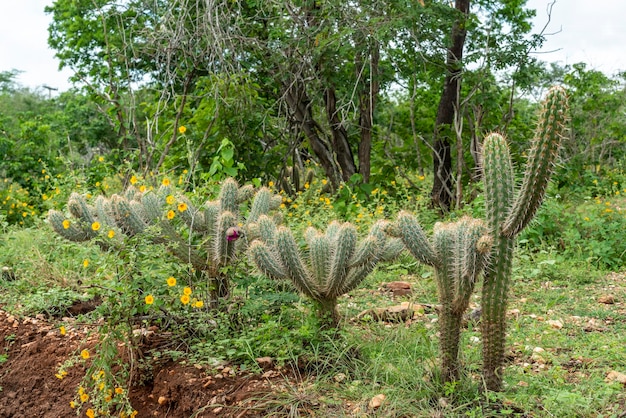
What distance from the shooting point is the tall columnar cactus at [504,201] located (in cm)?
240

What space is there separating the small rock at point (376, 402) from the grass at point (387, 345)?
0.07 feet

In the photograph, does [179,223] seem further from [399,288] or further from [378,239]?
[399,288]

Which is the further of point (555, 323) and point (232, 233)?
point (555, 323)

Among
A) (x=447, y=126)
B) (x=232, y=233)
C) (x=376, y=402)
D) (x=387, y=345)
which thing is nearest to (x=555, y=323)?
(x=387, y=345)

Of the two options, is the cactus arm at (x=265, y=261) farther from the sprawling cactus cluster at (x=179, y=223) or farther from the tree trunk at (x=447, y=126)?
the tree trunk at (x=447, y=126)

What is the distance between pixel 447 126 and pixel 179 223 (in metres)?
4.72

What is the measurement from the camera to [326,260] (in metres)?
3.08

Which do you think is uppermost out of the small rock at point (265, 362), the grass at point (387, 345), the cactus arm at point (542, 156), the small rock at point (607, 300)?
the cactus arm at point (542, 156)

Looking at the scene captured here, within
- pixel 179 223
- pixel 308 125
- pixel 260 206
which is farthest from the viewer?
pixel 308 125

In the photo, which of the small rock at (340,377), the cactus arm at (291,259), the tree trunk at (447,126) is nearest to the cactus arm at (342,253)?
the cactus arm at (291,259)

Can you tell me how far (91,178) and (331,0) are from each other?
342 centimetres

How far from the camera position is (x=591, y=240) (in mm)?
5621

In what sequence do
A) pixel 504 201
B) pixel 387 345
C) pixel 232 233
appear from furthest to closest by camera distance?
1. pixel 232 233
2. pixel 387 345
3. pixel 504 201

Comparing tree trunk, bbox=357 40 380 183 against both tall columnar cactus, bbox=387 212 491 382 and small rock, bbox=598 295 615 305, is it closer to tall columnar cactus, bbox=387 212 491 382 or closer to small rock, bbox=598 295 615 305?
small rock, bbox=598 295 615 305
